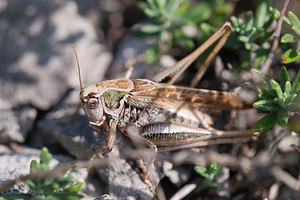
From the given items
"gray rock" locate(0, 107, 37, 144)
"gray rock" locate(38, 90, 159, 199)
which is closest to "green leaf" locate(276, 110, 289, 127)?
"gray rock" locate(38, 90, 159, 199)

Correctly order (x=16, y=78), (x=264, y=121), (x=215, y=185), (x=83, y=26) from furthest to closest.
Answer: (x=83, y=26), (x=16, y=78), (x=215, y=185), (x=264, y=121)

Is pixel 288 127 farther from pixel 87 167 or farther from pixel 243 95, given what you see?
pixel 87 167

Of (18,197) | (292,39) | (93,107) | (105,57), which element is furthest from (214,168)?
(105,57)

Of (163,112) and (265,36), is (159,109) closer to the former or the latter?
(163,112)

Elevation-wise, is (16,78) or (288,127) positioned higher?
(16,78)

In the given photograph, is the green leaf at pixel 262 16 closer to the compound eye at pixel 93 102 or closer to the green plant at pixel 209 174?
the green plant at pixel 209 174

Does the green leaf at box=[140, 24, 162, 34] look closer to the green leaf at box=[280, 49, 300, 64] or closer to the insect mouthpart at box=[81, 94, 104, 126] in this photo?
the insect mouthpart at box=[81, 94, 104, 126]

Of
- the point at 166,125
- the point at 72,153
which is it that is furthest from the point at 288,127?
the point at 72,153
